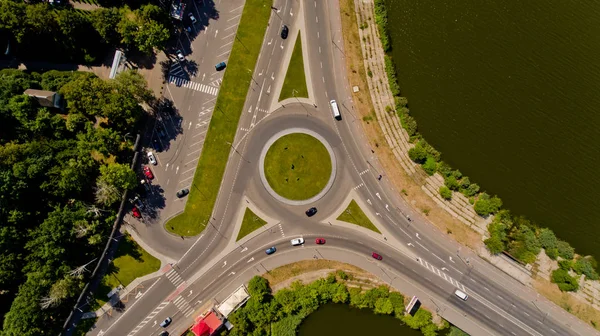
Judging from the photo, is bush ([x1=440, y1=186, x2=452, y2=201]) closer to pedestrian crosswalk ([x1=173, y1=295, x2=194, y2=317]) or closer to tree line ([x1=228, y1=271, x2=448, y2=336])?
tree line ([x1=228, y1=271, x2=448, y2=336])

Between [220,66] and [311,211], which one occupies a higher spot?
[220,66]

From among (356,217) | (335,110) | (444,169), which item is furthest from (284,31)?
(444,169)

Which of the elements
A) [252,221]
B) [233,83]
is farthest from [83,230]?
[233,83]

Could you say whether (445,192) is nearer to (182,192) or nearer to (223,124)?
(223,124)

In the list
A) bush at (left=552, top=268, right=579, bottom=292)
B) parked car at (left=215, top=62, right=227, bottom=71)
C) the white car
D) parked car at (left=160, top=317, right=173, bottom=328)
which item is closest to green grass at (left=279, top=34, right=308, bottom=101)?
parked car at (left=215, top=62, right=227, bottom=71)

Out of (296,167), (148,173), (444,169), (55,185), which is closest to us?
(55,185)

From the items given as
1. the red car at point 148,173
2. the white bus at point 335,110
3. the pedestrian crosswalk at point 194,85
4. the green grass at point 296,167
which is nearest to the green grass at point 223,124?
the pedestrian crosswalk at point 194,85

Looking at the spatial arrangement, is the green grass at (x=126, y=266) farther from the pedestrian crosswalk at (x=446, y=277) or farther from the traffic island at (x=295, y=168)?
the pedestrian crosswalk at (x=446, y=277)
